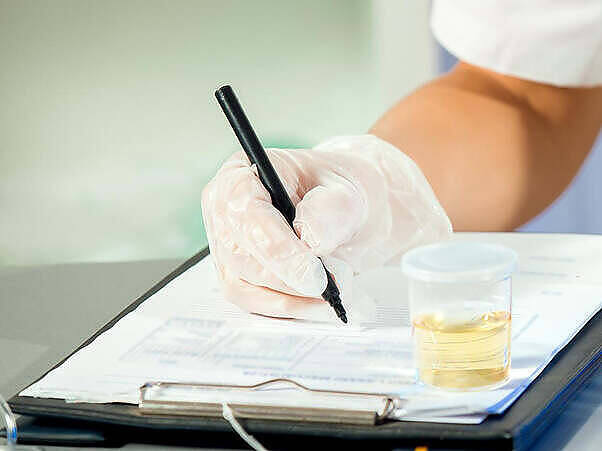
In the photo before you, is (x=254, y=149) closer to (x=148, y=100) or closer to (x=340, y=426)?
(x=340, y=426)

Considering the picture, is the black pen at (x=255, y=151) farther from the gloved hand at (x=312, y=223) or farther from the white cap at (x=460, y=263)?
the white cap at (x=460, y=263)

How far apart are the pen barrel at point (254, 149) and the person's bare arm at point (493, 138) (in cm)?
33

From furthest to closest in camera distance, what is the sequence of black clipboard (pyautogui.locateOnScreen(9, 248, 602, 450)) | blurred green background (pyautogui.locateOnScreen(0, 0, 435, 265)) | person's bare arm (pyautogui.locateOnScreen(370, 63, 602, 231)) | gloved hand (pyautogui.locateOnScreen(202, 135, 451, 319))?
blurred green background (pyautogui.locateOnScreen(0, 0, 435, 265)), person's bare arm (pyautogui.locateOnScreen(370, 63, 602, 231)), gloved hand (pyautogui.locateOnScreen(202, 135, 451, 319)), black clipboard (pyautogui.locateOnScreen(9, 248, 602, 450))

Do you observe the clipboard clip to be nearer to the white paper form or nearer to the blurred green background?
the white paper form

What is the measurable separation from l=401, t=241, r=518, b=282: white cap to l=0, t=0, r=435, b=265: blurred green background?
198cm

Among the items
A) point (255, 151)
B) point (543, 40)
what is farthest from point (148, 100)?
point (255, 151)

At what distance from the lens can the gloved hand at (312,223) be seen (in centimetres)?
60

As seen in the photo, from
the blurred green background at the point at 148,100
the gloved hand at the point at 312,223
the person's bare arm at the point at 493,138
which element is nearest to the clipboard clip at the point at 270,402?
the gloved hand at the point at 312,223

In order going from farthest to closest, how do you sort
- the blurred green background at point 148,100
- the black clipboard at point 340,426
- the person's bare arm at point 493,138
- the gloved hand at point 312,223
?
the blurred green background at point 148,100 < the person's bare arm at point 493,138 < the gloved hand at point 312,223 < the black clipboard at point 340,426

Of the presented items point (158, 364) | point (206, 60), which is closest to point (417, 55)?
point (206, 60)

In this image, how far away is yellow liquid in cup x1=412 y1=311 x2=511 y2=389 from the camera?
467 millimetres

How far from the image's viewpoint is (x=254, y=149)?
607 millimetres

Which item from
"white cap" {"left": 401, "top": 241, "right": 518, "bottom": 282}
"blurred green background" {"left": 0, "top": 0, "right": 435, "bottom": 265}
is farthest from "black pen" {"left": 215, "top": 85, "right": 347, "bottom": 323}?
"blurred green background" {"left": 0, "top": 0, "right": 435, "bottom": 265}

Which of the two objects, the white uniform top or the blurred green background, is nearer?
the white uniform top
